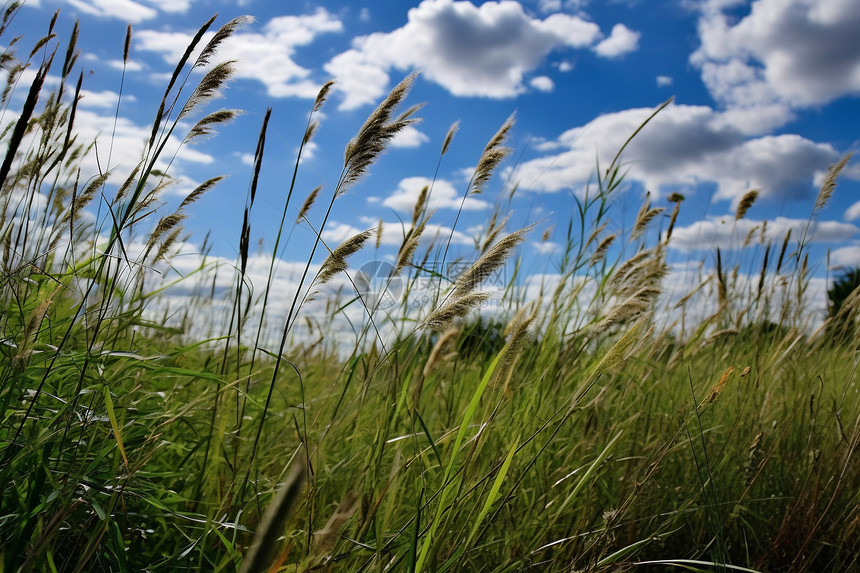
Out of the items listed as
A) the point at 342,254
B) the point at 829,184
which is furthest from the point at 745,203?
the point at 342,254

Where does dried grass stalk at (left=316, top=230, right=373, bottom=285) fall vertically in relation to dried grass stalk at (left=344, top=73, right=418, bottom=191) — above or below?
below

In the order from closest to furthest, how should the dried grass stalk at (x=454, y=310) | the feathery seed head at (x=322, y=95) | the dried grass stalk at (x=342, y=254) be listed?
the dried grass stalk at (x=454, y=310) → the dried grass stalk at (x=342, y=254) → the feathery seed head at (x=322, y=95)

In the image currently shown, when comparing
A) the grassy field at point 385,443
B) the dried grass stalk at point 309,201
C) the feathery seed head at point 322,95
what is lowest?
the grassy field at point 385,443

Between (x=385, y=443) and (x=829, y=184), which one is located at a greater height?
(x=829, y=184)

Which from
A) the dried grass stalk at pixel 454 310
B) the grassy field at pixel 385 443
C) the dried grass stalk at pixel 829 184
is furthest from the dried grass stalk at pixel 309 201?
the dried grass stalk at pixel 829 184

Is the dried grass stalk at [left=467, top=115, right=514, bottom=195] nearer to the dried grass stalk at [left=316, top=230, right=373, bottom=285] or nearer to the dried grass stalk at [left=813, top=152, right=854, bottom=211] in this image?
the dried grass stalk at [left=316, top=230, right=373, bottom=285]

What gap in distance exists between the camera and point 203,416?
204cm

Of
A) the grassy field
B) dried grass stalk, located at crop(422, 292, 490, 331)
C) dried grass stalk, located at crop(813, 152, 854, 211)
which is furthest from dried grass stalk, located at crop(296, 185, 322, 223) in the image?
dried grass stalk, located at crop(813, 152, 854, 211)

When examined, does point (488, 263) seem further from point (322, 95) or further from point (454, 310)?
point (322, 95)

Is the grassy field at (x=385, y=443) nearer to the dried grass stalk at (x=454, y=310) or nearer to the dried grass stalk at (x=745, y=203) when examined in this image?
the dried grass stalk at (x=454, y=310)

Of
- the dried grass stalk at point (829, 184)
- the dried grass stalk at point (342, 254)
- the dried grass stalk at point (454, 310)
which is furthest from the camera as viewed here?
the dried grass stalk at point (829, 184)

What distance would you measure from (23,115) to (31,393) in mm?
705

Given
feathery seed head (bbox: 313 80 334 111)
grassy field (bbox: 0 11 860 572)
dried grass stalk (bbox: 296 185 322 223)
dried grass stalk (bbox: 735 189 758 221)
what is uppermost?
dried grass stalk (bbox: 735 189 758 221)

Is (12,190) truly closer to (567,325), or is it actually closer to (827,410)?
(567,325)
